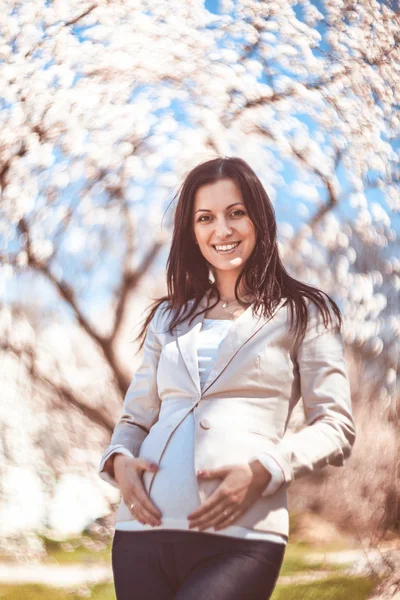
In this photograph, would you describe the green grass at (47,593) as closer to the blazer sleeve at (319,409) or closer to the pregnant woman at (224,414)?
the pregnant woman at (224,414)

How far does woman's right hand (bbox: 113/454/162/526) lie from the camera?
963 millimetres

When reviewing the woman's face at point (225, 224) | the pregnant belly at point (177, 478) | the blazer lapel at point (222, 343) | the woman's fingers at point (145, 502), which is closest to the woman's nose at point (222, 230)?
the woman's face at point (225, 224)

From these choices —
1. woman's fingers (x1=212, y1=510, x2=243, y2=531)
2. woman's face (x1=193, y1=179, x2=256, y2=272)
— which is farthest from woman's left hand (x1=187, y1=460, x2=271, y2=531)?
woman's face (x1=193, y1=179, x2=256, y2=272)

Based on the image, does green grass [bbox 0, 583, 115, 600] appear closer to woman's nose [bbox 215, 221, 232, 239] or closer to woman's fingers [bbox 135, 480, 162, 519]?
woman's fingers [bbox 135, 480, 162, 519]

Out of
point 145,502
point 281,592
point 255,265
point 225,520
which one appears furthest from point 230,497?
point 281,592

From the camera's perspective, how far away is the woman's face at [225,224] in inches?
44.3

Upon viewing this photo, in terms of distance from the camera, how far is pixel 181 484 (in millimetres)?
964

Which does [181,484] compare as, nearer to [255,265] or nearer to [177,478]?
[177,478]

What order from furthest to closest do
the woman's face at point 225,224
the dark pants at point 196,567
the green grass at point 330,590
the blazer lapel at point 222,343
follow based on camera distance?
the green grass at point 330,590 → the woman's face at point 225,224 → the blazer lapel at point 222,343 → the dark pants at point 196,567

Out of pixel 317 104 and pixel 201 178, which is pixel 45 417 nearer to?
pixel 201 178

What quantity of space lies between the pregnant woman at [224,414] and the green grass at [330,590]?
541 millimetres

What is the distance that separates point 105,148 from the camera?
1649mm

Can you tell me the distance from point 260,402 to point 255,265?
0.87ft

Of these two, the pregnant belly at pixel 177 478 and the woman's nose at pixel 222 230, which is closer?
the pregnant belly at pixel 177 478
